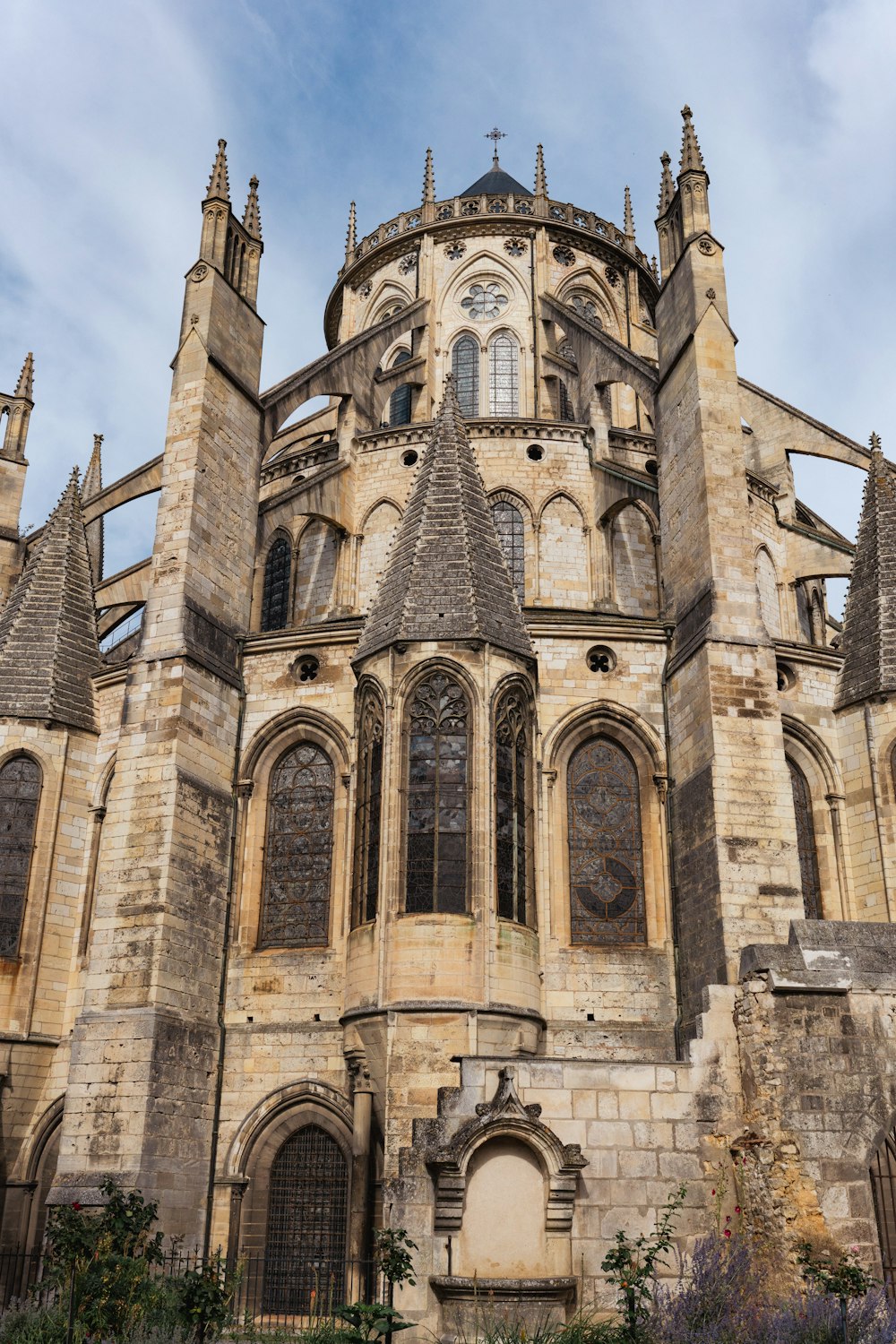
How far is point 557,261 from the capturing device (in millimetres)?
30641

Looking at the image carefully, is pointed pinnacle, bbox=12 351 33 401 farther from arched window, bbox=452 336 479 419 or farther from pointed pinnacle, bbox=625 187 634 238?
pointed pinnacle, bbox=625 187 634 238

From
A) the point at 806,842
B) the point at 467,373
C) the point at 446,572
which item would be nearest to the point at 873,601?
the point at 806,842

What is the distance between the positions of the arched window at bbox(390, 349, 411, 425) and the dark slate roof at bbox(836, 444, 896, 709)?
1118 cm

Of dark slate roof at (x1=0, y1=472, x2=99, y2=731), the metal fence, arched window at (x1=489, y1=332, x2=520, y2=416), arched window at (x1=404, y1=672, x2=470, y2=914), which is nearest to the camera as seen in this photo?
the metal fence

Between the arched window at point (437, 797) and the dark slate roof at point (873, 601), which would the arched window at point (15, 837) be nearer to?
the arched window at point (437, 797)

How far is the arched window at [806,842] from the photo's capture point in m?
17.7

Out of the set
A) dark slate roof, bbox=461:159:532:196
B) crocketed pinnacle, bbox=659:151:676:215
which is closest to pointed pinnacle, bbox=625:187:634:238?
dark slate roof, bbox=461:159:532:196

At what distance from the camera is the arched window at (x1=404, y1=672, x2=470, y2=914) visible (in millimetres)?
15133

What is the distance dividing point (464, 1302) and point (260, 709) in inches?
360

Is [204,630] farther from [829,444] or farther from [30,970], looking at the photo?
[829,444]

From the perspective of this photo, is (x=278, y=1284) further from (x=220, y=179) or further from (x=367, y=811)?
(x=220, y=179)

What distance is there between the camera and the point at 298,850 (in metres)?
17.7

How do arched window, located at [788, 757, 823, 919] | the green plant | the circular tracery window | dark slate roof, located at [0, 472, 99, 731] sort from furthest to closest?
the circular tracery window
dark slate roof, located at [0, 472, 99, 731]
arched window, located at [788, 757, 823, 919]
the green plant

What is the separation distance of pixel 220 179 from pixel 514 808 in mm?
12102
